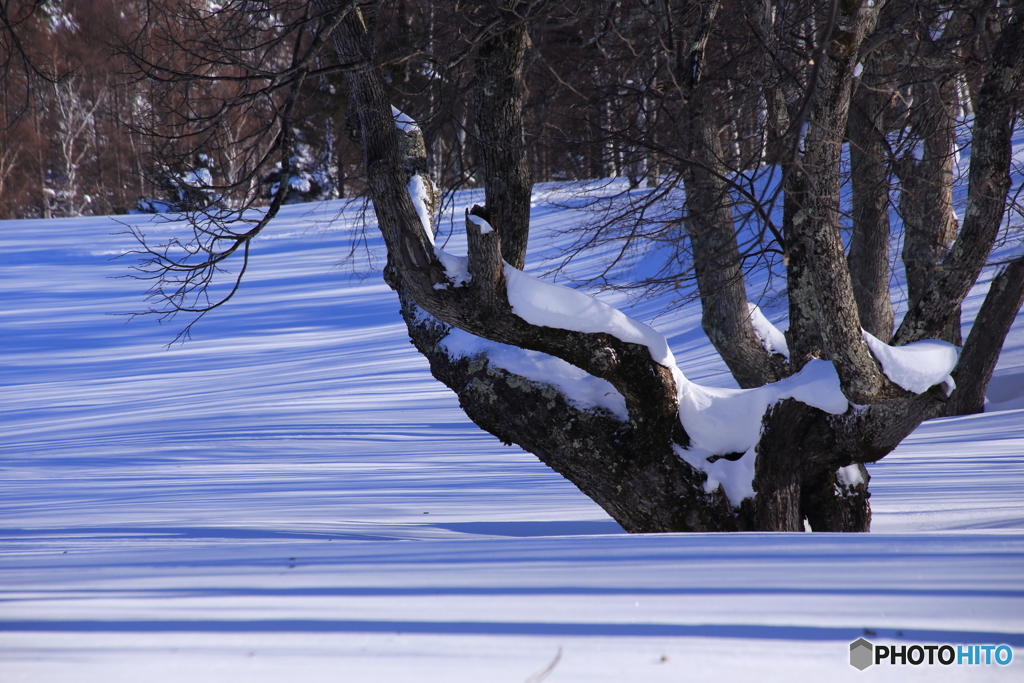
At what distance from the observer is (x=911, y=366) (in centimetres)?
348

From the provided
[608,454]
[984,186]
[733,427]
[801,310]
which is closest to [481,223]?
[608,454]

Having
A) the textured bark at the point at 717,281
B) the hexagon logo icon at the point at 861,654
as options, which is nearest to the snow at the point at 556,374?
the textured bark at the point at 717,281

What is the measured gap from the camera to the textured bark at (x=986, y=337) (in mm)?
6258

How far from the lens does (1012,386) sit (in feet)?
26.7

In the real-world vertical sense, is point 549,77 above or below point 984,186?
above

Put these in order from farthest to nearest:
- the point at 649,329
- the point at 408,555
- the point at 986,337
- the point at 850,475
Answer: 1. the point at 986,337
2. the point at 850,475
3. the point at 649,329
4. the point at 408,555

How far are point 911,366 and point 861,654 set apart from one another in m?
2.24

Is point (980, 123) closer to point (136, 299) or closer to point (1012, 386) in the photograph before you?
point (1012, 386)

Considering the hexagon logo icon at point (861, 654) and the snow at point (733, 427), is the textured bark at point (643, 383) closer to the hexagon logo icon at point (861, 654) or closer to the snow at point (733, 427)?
the snow at point (733, 427)

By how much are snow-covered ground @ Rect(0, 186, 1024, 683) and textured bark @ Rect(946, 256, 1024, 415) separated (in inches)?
18.3

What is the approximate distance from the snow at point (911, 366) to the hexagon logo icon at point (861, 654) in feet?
6.90

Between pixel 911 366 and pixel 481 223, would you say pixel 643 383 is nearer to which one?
pixel 481 223

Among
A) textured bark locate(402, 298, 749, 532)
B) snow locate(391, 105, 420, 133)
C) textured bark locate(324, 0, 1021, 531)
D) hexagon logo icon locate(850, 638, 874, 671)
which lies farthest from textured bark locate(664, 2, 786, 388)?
hexagon logo icon locate(850, 638, 874, 671)

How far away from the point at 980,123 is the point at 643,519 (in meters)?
2.72
